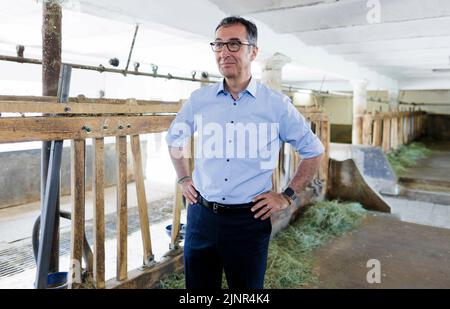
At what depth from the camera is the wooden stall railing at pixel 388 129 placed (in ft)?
26.9

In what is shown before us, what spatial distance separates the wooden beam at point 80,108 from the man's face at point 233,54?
25.7 inches

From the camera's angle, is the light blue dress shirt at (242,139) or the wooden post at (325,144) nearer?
the light blue dress shirt at (242,139)

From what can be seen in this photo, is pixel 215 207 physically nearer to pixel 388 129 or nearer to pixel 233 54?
pixel 233 54

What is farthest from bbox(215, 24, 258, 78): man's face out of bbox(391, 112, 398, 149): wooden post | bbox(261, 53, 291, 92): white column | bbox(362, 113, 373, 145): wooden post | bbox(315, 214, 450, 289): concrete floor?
bbox(391, 112, 398, 149): wooden post

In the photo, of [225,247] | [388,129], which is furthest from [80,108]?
[388,129]

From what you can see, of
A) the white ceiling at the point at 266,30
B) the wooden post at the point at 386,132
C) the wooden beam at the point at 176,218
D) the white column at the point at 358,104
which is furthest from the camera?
the wooden post at the point at 386,132

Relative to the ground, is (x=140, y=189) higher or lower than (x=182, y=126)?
lower

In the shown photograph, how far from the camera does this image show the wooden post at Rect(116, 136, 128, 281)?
200 cm

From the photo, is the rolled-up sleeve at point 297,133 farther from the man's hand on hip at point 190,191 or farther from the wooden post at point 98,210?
the wooden post at point 98,210

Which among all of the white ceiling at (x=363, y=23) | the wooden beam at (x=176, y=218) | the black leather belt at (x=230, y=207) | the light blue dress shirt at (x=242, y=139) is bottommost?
the wooden beam at (x=176, y=218)

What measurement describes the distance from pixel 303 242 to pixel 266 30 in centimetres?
236

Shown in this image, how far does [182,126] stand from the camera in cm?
188

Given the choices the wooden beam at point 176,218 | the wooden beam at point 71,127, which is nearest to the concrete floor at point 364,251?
the wooden beam at point 176,218
